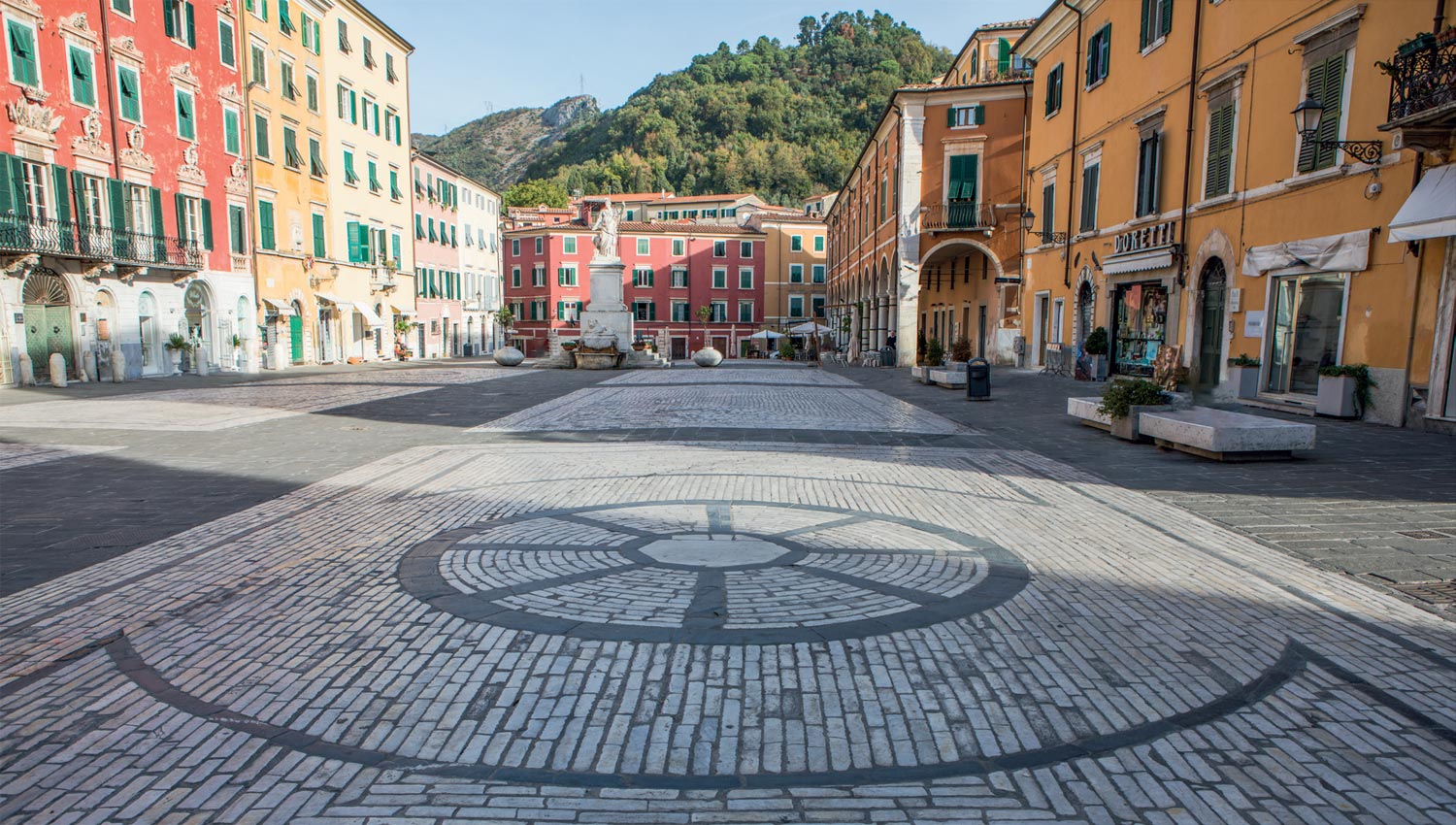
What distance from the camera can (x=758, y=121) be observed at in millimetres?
103375

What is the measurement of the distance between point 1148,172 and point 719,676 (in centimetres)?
2130

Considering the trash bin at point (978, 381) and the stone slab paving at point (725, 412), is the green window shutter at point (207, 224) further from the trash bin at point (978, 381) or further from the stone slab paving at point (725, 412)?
the trash bin at point (978, 381)

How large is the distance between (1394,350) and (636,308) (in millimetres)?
58902

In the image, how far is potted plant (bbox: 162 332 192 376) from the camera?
27.0 metres

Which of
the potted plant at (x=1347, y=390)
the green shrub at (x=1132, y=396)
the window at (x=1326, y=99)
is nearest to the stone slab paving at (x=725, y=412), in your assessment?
the green shrub at (x=1132, y=396)

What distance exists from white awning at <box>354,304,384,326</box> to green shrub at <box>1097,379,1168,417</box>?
37956 millimetres

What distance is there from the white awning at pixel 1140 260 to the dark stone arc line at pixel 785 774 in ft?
59.5

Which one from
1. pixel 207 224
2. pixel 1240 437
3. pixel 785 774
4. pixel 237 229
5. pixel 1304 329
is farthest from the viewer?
pixel 237 229

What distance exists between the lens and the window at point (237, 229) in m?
30.5

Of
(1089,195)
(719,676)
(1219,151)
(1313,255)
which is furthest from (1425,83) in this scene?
(1089,195)

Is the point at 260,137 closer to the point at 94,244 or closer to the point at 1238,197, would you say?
the point at 94,244

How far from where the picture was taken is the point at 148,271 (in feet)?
86.4

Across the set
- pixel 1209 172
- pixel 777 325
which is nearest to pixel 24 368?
pixel 1209 172

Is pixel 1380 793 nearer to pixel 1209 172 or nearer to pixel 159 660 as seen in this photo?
pixel 159 660
